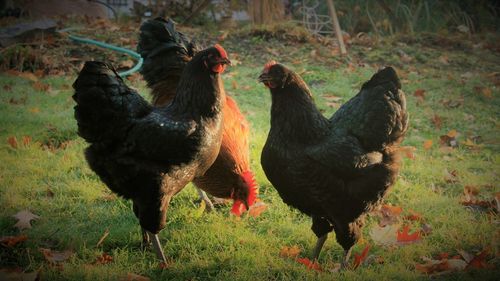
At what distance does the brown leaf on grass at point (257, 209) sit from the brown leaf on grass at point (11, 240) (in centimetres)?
169

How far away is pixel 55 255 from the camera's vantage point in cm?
300

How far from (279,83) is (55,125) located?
350 cm

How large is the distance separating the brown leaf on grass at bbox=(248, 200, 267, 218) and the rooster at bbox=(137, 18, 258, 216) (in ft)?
0.23

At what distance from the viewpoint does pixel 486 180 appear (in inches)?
171

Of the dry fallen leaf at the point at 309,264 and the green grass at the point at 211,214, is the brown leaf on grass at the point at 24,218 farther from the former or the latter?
the dry fallen leaf at the point at 309,264

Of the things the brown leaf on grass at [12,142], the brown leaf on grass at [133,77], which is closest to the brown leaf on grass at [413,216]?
the brown leaf on grass at [12,142]

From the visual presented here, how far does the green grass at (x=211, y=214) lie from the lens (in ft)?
9.63

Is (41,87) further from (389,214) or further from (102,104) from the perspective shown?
(389,214)

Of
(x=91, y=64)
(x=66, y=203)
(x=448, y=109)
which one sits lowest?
(x=448, y=109)

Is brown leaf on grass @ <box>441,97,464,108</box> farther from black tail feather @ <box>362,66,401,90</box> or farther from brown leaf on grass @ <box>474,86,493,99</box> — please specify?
black tail feather @ <box>362,66,401,90</box>

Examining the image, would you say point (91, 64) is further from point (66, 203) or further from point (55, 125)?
point (55, 125)

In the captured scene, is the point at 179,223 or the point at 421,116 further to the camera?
the point at 421,116

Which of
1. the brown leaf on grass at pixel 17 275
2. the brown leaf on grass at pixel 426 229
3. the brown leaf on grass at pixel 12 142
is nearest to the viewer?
the brown leaf on grass at pixel 17 275

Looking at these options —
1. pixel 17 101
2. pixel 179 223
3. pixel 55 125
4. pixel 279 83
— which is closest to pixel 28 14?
pixel 17 101
